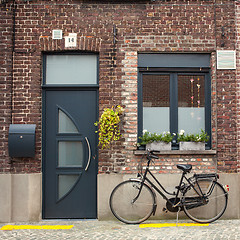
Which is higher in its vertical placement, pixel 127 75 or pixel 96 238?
pixel 127 75

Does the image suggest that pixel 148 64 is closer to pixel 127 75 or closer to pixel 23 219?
pixel 127 75

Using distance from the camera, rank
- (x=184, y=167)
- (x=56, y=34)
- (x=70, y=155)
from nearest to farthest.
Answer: (x=184, y=167) < (x=56, y=34) < (x=70, y=155)

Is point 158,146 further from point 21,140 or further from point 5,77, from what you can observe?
point 5,77

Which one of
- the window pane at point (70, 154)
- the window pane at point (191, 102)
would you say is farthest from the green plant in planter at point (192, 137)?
the window pane at point (70, 154)

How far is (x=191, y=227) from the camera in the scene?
644 cm

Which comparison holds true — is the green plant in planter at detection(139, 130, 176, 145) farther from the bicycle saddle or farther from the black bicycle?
the bicycle saddle

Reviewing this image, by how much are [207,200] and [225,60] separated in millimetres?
2888

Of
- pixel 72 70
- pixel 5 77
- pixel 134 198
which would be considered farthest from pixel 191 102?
pixel 5 77

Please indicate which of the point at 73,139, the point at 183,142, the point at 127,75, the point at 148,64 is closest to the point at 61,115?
the point at 73,139

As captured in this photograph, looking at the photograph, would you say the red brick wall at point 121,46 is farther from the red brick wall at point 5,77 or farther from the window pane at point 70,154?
the window pane at point 70,154

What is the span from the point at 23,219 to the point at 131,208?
2.18 metres

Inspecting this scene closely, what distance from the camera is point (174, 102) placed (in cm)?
742

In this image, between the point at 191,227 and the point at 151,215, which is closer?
the point at 191,227

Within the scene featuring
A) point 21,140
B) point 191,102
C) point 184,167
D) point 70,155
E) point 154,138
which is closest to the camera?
point 184,167
